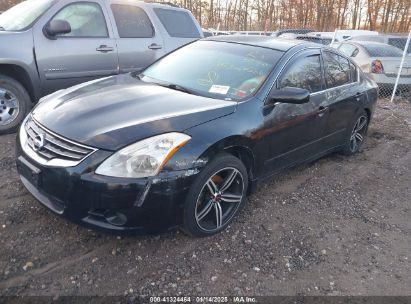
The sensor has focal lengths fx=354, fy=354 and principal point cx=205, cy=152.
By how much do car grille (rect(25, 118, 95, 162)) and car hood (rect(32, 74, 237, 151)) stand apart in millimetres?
45

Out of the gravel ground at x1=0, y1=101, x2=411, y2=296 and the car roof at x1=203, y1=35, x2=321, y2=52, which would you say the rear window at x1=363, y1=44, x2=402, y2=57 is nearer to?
the car roof at x1=203, y1=35, x2=321, y2=52

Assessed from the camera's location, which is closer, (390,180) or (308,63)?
(308,63)

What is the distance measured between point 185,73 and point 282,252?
2.01m

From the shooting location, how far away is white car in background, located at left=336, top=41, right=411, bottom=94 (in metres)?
9.20

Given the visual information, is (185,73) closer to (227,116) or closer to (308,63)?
(227,116)

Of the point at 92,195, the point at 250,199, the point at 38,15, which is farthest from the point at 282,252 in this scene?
the point at 38,15

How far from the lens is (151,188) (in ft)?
8.05

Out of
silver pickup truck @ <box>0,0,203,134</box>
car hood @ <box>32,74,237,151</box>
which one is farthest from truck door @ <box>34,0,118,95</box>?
car hood @ <box>32,74,237,151</box>

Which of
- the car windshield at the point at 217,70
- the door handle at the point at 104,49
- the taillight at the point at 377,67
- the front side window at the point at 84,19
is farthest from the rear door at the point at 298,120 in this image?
the taillight at the point at 377,67

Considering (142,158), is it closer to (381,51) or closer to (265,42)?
(265,42)

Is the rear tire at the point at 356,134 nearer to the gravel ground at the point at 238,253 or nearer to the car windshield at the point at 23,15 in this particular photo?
the gravel ground at the point at 238,253

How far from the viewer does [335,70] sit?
4422 mm

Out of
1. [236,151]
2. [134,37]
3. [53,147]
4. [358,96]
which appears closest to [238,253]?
[236,151]

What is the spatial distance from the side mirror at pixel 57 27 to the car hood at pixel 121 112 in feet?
5.78
